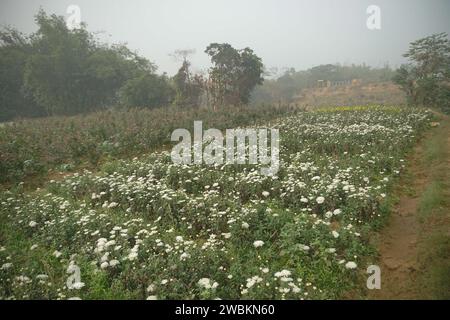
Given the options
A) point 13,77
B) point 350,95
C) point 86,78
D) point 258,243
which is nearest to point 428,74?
point 350,95

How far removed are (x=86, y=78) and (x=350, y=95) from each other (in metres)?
30.7

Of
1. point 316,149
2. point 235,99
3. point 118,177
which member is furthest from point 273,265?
point 235,99

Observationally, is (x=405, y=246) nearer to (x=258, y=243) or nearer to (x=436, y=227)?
(x=436, y=227)

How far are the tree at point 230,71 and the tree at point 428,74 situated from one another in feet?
35.8

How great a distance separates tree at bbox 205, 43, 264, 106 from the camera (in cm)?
2617

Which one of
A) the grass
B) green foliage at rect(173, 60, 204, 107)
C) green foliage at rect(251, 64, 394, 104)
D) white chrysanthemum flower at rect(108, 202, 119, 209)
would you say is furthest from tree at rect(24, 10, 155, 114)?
the grass

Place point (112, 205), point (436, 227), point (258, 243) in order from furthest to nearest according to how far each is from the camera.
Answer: point (112, 205) → point (436, 227) → point (258, 243)

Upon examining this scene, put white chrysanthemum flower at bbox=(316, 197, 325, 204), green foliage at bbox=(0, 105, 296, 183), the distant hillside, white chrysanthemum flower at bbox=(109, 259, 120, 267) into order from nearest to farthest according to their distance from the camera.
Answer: white chrysanthemum flower at bbox=(109, 259, 120, 267), white chrysanthemum flower at bbox=(316, 197, 325, 204), green foliage at bbox=(0, 105, 296, 183), the distant hillside

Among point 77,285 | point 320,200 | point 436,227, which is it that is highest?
point 320,200

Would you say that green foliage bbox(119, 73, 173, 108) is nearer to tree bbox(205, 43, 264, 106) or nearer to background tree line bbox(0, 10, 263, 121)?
background tree line bbox(0, 10, 263, 121)

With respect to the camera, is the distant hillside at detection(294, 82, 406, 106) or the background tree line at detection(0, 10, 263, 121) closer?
the background tree line at detection(0, 10, 263, 121)

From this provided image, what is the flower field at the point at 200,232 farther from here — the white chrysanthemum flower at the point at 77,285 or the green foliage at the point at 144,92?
the green foliage at the point at 144,92

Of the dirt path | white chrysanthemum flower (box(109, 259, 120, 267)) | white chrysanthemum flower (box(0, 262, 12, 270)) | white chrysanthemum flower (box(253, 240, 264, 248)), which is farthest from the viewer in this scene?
white chrysanthemum flower (box(253, 240, 264, 248))

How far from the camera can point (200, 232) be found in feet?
22.1
